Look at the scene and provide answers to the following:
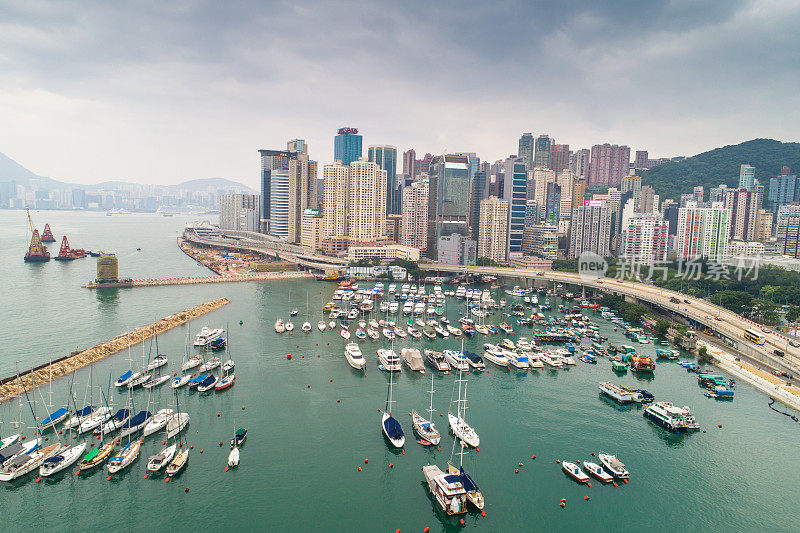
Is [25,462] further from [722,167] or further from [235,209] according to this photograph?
[722,167]

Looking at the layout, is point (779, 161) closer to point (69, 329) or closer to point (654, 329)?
point (654, 329)

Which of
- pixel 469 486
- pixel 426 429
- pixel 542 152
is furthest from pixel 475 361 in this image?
pixel 542 152

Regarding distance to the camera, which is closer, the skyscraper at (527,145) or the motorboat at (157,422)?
the motorboat at (157,422)

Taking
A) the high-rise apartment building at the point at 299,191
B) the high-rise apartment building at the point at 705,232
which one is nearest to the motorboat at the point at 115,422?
the high-rise apartment building at the point at 705,232

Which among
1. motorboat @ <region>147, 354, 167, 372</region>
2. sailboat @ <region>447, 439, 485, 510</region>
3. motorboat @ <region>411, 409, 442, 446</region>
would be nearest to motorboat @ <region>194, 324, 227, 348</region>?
motorboat @ <region>147, 354, 167, 372</region>

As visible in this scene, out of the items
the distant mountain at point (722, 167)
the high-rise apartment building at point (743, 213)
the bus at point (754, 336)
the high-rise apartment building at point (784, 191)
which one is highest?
the distant mountain at point (722, 167)

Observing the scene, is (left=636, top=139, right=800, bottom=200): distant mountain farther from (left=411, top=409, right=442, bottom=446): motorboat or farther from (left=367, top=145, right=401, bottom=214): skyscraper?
(left=411, top=409, right=442, bottom=446): motorboat

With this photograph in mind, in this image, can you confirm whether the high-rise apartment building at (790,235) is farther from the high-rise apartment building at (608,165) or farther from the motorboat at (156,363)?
the motorboat at (156,363)
